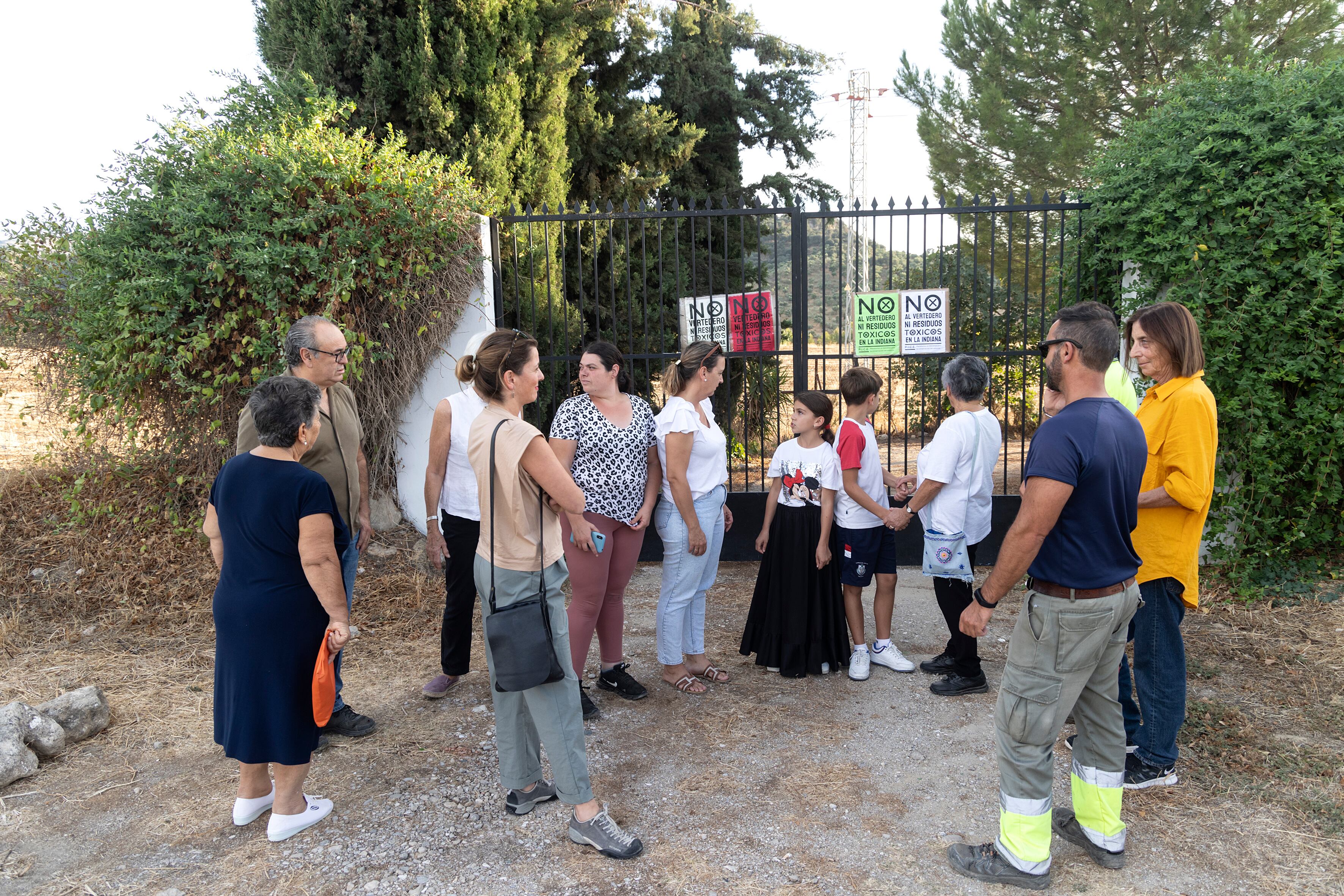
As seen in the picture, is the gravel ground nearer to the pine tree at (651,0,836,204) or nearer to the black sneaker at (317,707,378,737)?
the black sneaker at (317,707,378,737)

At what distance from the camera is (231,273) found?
17.8ft

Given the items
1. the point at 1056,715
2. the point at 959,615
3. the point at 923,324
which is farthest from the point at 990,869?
the point at 923,324

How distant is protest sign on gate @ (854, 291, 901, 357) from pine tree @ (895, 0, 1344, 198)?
21.3 ft

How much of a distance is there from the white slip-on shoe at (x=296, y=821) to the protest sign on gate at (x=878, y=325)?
182 inches

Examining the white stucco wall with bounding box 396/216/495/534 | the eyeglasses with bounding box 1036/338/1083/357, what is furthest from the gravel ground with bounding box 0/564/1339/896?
the white stucco wall with bounding box 396/216/495/534

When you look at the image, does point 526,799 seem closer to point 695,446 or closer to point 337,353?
point 695,446

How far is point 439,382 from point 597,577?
3.07 meters

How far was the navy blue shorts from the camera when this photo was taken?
13.7 feet

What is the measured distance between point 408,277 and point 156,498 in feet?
7.81

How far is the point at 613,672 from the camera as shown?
4098 mm

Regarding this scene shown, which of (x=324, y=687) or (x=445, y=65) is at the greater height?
(x=445, y=65)

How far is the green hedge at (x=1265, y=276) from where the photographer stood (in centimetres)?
483

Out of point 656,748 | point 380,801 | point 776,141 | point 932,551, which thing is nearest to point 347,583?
point 380,801

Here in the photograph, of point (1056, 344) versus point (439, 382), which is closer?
point (1056, 344)
